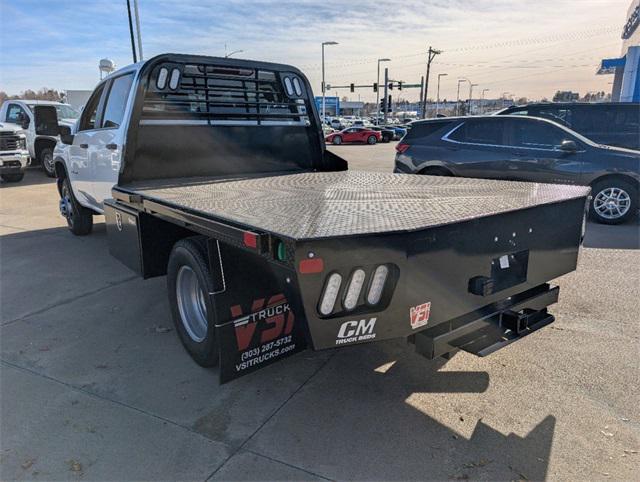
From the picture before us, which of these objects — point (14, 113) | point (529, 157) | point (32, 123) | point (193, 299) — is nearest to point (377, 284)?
point (193, 299)

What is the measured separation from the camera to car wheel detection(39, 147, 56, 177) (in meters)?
14.3

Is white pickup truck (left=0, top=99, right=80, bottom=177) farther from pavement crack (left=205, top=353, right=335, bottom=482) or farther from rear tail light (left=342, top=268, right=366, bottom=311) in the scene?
rear tail light (left=342, top=268, right=366, bottom=311)

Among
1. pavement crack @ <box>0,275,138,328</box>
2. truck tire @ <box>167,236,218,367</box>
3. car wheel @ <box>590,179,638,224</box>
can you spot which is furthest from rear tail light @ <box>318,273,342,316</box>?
car wheel @ <box>590,179,638,224</box>

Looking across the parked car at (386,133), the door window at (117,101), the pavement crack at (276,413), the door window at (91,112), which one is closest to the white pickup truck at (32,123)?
the door window at (91,112)

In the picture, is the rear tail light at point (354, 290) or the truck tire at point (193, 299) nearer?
the rear tail light at point (354, 290)

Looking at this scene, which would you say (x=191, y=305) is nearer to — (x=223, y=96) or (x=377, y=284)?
(x=377, y=284)

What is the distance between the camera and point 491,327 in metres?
2.98

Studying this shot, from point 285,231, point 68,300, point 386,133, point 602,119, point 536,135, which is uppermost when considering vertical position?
point 602,119

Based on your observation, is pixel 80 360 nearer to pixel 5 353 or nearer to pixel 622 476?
pixel 5 353

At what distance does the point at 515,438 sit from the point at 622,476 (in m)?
0.50

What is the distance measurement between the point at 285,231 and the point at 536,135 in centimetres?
714

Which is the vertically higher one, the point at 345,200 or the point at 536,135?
the point at 536,135

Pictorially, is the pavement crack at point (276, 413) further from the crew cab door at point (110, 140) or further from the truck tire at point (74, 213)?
the truck tire at point (74, 213)

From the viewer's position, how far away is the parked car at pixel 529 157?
7.58 meters
